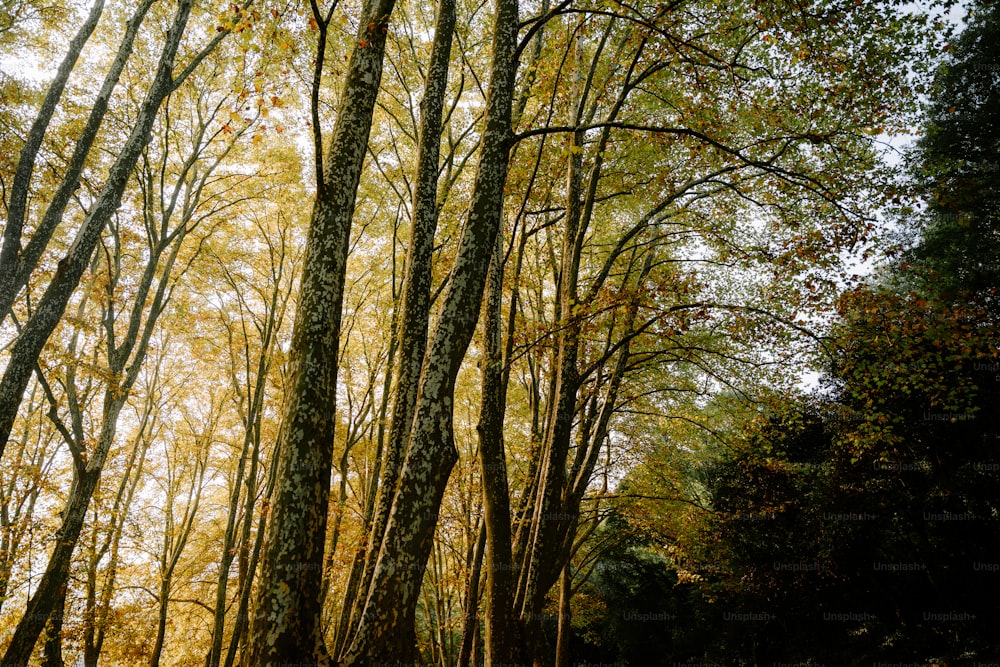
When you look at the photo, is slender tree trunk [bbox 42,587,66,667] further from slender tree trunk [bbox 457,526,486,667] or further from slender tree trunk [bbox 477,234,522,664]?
slender tree trunk [bbox 477,234,522,664]

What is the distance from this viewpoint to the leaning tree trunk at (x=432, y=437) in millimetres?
3062

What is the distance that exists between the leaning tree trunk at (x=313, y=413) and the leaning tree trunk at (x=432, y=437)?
0.37 metres

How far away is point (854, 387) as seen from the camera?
6.76 metres

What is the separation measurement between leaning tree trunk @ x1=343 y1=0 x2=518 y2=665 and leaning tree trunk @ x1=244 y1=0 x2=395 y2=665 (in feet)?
1.20

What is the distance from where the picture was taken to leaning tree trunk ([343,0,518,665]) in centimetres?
306

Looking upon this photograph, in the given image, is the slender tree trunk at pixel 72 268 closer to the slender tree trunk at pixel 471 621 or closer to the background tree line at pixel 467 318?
the background tree line at pixel 467 318

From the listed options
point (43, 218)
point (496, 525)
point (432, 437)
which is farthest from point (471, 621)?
point (43, 218)

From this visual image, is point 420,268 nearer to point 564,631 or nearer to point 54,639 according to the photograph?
point 564,631

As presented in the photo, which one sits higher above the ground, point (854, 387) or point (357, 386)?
point (357, 386)

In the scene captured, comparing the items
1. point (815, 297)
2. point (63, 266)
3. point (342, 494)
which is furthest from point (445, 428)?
point (342, 494)

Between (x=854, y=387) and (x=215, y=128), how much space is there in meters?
13.0

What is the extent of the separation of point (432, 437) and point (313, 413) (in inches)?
31.6

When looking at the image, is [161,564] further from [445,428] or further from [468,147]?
[445,428]

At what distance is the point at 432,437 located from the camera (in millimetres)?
3387
